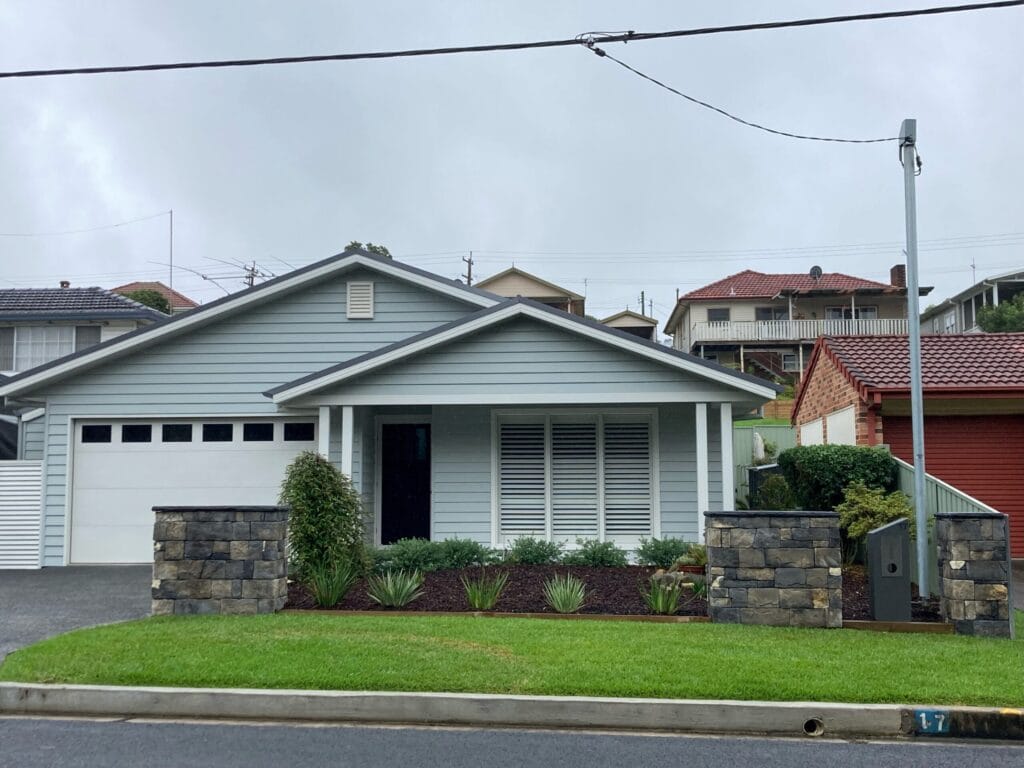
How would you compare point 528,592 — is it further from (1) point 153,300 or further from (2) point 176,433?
(1) point 153,300

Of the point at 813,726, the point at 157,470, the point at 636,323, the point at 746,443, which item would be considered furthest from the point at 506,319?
the point at 636,323

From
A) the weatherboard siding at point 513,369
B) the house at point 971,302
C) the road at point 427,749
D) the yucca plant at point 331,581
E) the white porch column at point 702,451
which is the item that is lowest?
the road at point 427,749

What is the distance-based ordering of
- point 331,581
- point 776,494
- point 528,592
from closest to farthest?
point 331,581
point 528,592
point 776,494

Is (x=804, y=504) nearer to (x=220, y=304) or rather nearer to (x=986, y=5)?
(x=986, y=5)

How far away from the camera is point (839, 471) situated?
1245 cm

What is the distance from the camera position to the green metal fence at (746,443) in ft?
62.6

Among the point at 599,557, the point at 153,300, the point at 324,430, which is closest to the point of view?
the point at 599,557

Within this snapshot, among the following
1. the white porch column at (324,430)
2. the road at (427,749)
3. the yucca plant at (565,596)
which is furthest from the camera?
the white porch column at (324,430)

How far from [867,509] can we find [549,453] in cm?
474

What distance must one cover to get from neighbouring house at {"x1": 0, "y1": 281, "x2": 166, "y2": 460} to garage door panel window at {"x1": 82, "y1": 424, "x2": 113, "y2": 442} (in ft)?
34.0

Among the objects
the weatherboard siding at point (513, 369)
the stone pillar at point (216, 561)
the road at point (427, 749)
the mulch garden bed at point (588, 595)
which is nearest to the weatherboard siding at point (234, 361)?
the weatherboard siding at point (513, 369)

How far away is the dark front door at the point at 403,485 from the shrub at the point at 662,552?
3.80 meters

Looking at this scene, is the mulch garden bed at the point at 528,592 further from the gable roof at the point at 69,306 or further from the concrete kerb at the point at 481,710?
the gable roof at the point at 69,306

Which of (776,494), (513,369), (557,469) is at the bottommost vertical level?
(776,494)
